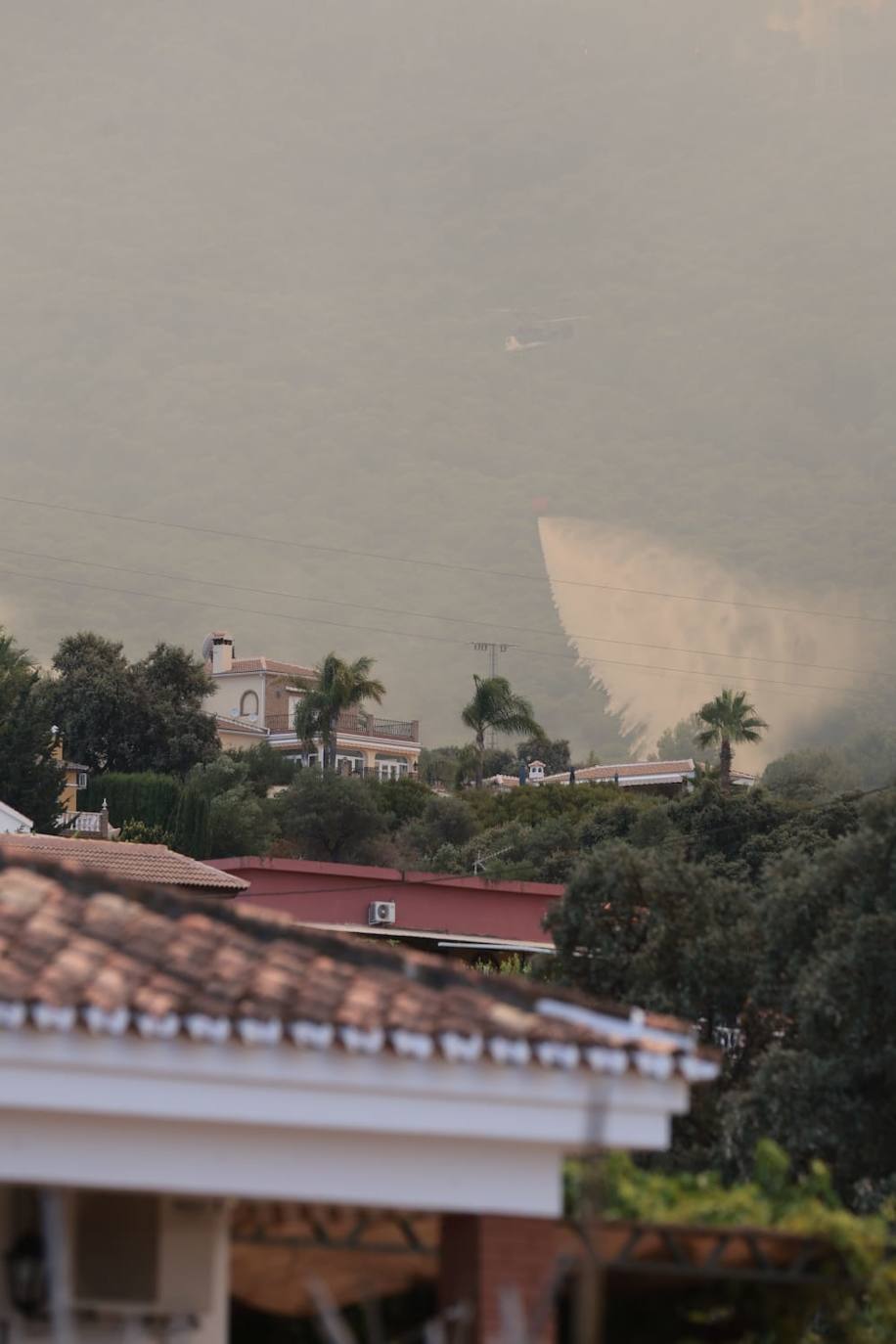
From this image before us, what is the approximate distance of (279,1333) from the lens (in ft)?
29.1

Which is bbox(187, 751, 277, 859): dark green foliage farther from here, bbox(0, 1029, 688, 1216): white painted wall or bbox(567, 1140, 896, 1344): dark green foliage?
bbox(0, 1029, 688, 1216): white painted wall

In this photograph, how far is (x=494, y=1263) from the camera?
7383 millimetres

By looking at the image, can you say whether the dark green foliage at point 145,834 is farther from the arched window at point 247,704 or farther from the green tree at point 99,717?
the arched window at point 247,704

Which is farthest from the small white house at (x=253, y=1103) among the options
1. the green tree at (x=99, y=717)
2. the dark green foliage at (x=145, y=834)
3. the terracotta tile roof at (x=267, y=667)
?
the terracotta tile roof at (x=267, y=667)

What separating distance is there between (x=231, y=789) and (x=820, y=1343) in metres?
70.1

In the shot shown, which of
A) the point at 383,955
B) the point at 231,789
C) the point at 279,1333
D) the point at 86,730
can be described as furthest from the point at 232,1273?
the point at 86,730

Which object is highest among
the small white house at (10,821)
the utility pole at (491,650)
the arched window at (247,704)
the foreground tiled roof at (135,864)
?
the utility pole at (491,650)

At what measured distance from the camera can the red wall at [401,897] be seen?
33.9 metres

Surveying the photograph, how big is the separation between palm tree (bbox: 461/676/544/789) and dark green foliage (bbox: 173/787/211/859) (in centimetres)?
1927

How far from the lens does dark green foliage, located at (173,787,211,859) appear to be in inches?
2901

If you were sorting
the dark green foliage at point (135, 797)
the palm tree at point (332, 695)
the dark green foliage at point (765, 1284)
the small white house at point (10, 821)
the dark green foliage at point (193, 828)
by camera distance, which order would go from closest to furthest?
the dark green foliage at point (765, 1284), the small white house at point (10, 821), the dark green foliage at point (193, 828), the dark green foliage at point (135, 797), the palm tree at point (332, 695)

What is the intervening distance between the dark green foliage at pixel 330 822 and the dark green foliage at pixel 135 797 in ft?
14.4

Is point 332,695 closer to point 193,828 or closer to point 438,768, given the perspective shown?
point 438,768

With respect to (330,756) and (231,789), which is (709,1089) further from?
(330,756)
